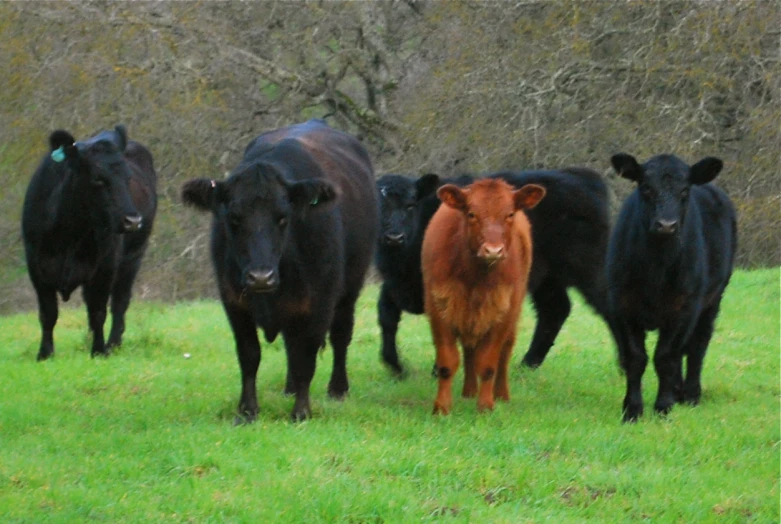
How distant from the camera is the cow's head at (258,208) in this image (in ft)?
24.2

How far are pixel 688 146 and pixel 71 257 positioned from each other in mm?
10996

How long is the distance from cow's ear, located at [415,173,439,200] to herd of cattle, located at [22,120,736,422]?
20mm

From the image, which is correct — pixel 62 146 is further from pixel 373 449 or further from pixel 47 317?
pixel 373 449

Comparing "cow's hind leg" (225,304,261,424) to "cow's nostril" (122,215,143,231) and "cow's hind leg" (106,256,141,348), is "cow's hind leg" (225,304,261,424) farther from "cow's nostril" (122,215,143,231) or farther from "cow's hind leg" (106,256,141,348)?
"cow's hind leg" (106,256,141,348)

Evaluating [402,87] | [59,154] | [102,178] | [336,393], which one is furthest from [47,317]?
[402,87]

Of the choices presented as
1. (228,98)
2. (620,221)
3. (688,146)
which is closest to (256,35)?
(228,98)

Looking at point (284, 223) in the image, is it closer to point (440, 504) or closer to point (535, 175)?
point (440, 504)

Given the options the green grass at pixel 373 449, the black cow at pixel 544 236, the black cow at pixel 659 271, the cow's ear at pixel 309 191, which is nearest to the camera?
the green grass at pixel 373 449

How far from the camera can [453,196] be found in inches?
336

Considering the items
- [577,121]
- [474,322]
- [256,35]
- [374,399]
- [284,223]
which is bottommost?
[374,399]

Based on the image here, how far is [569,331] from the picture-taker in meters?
13.4

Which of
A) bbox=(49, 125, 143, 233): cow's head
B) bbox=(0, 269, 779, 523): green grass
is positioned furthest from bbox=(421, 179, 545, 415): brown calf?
bbox=(49, 125, 143, 233): cow's head

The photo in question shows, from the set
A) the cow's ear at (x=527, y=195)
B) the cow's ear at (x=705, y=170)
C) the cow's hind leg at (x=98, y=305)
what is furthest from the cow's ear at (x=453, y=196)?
the cow's hind leg at (x=98, y=305)

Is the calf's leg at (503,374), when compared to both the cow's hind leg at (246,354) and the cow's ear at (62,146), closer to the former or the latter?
the cow's hind leg at (246,354)
